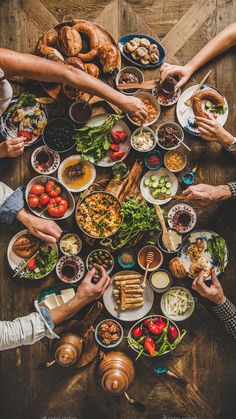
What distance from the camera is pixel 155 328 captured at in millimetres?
3807

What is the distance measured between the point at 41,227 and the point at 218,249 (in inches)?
66.6

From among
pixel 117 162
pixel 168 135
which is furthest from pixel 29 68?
pixel 168 135

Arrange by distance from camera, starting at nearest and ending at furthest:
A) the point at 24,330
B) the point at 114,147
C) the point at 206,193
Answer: the point at 24,330, the point at 206,193, the point at 114,147

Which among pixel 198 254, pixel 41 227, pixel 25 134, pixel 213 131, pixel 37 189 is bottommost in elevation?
pixel 198 254

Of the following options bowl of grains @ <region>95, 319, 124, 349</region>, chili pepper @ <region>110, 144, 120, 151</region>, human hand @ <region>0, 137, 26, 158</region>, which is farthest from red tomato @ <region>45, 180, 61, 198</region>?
bowl of grains @ <region>95, 319, 124, 349</region>

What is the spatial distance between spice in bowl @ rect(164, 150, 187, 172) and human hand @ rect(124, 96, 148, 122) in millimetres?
461

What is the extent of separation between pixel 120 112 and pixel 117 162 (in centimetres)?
49

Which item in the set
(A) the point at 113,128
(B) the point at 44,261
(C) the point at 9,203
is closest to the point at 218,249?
(A) the point at 113,128

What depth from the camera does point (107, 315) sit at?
393cm

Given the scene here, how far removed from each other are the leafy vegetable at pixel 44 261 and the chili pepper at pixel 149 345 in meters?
1.15

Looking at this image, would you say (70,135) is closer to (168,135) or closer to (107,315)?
(168,135)

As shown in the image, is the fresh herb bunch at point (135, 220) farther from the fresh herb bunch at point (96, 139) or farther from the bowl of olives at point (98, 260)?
the fresh herb bunch at point (96, 139)

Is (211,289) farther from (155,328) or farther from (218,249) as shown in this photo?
(155,328)

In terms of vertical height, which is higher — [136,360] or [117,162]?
[117,162]
